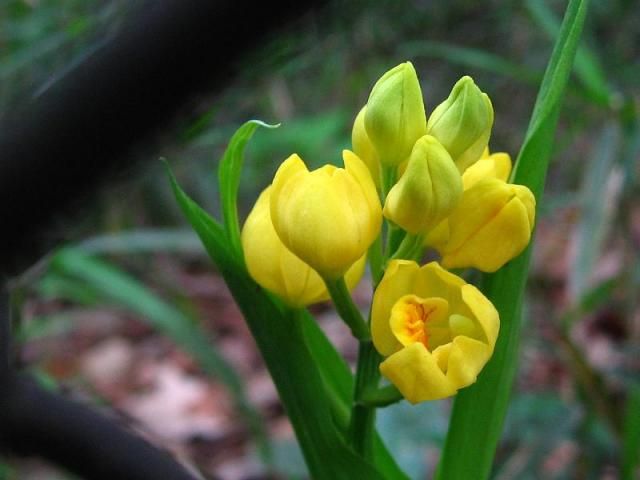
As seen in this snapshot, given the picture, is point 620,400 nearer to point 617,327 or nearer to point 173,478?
point 617,327

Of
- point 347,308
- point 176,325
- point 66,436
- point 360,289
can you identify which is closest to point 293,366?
point 347,308

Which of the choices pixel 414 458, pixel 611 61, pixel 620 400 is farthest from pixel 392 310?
pixel 611 61

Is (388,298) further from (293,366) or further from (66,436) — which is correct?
Result: (66,436)

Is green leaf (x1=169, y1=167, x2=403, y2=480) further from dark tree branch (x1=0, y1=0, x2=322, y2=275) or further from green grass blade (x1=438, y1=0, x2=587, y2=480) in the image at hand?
dark tree branch (x1=0, y1=0, x2=322, y2=275)

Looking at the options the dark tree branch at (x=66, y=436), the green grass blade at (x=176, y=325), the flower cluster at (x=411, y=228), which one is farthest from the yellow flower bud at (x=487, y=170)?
the green grass blade at (x=176, y=325)

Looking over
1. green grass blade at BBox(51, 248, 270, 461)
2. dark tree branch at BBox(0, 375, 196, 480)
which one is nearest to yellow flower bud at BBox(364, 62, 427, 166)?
dark tree branch at BBox(0, 375, 196, 480)

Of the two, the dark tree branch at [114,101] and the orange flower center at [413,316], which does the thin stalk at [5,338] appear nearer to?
the dark tree branch at [114,101]

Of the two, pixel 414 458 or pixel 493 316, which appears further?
pixel 414 458
